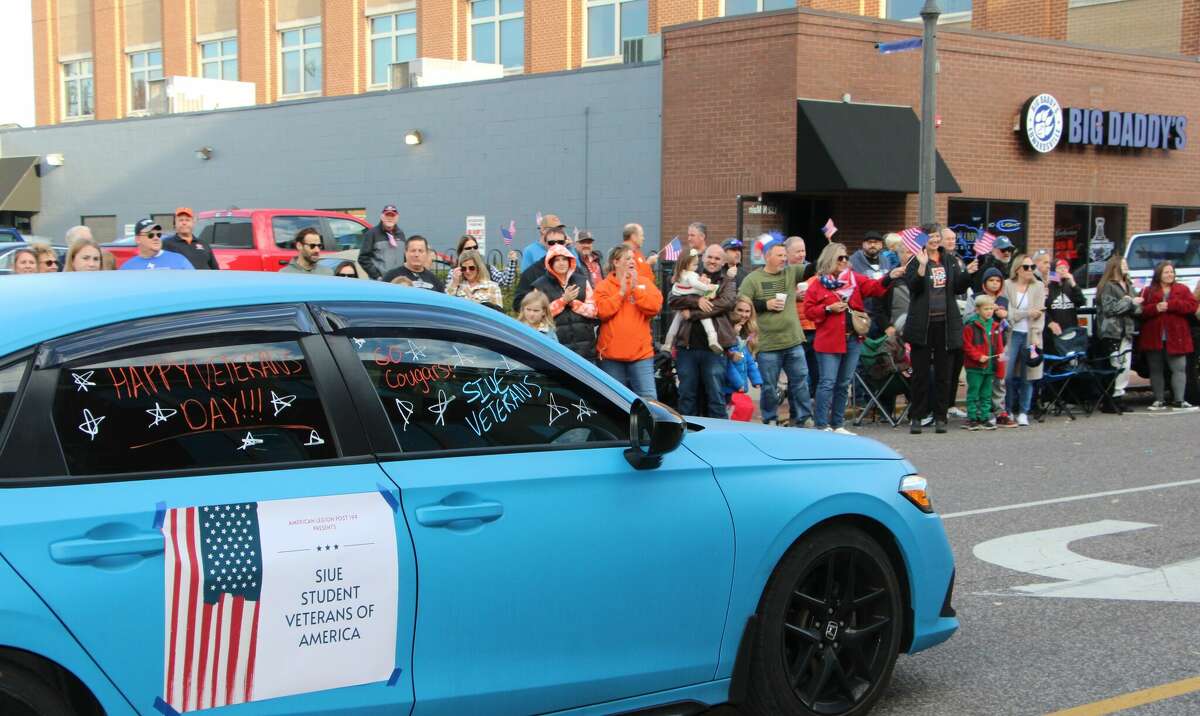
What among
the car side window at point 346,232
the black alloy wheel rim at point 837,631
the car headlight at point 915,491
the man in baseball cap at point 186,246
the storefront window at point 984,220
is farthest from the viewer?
the storefront window at point 984,220

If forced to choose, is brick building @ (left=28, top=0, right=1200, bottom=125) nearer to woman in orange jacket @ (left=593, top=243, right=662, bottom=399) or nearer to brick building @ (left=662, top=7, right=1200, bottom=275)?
brick building @ (left=662, top=7, right=1200, bottom=275)

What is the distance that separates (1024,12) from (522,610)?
2760cm

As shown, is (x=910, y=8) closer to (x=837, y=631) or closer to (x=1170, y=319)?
(x=1170, y=319)

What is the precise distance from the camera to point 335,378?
3.85 metres

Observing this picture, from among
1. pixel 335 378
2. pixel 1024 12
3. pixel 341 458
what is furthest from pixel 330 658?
pixel 1024 12

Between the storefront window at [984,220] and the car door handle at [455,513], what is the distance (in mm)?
20084

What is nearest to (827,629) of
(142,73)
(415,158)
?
(415,158)

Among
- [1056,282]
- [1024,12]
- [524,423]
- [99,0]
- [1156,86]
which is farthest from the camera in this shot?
[99,0]

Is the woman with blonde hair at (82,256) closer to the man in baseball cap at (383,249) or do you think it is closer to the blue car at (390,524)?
the man in baseball cap at (383,249)

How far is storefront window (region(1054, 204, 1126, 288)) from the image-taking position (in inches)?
981

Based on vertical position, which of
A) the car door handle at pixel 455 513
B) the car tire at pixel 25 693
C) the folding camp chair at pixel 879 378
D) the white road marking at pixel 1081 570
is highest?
the car door handle at pixel 455 513

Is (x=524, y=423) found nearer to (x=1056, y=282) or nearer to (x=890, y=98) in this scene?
(x=1056, y=282)

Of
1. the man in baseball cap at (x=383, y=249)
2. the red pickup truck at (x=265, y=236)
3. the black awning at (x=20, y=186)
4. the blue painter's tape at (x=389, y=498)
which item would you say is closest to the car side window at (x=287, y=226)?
the red pickup truck at (x=265, y=236)

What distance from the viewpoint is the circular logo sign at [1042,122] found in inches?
933
